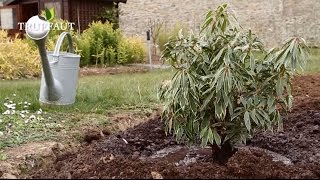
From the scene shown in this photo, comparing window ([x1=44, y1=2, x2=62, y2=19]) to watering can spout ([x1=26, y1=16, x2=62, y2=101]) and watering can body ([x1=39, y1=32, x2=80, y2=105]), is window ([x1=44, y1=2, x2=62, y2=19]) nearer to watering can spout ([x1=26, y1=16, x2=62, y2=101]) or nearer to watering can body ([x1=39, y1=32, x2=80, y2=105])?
watering can body ([x1=39, y1=32, x2=80, y2=105])

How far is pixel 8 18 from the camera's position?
23828 mm

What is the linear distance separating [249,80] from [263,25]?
1880 cm

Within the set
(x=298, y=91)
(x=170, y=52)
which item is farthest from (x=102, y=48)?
(x=170, y=52)

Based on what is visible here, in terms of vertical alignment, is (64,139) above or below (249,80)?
below

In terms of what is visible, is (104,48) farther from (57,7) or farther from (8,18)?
(8,18)

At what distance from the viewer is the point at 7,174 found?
3.33m

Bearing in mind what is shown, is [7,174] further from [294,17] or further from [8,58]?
[294,17]

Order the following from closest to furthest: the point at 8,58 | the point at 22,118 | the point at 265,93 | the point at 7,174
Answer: the point at 7,174, the point at 265,93, the point at 22,118, the point at 8,58

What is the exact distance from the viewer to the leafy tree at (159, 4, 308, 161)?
337 cm

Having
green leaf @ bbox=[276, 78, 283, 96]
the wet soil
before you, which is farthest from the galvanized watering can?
green leaf @ bbox=[276, 78, 283, 96]

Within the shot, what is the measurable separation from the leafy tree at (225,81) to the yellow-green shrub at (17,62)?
24.8 ft

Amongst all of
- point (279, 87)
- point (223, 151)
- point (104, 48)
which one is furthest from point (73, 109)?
point (104, 48)

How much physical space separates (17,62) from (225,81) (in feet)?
27.7

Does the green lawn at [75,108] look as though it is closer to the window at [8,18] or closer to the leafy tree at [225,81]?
the leafy tree at [225,81]
